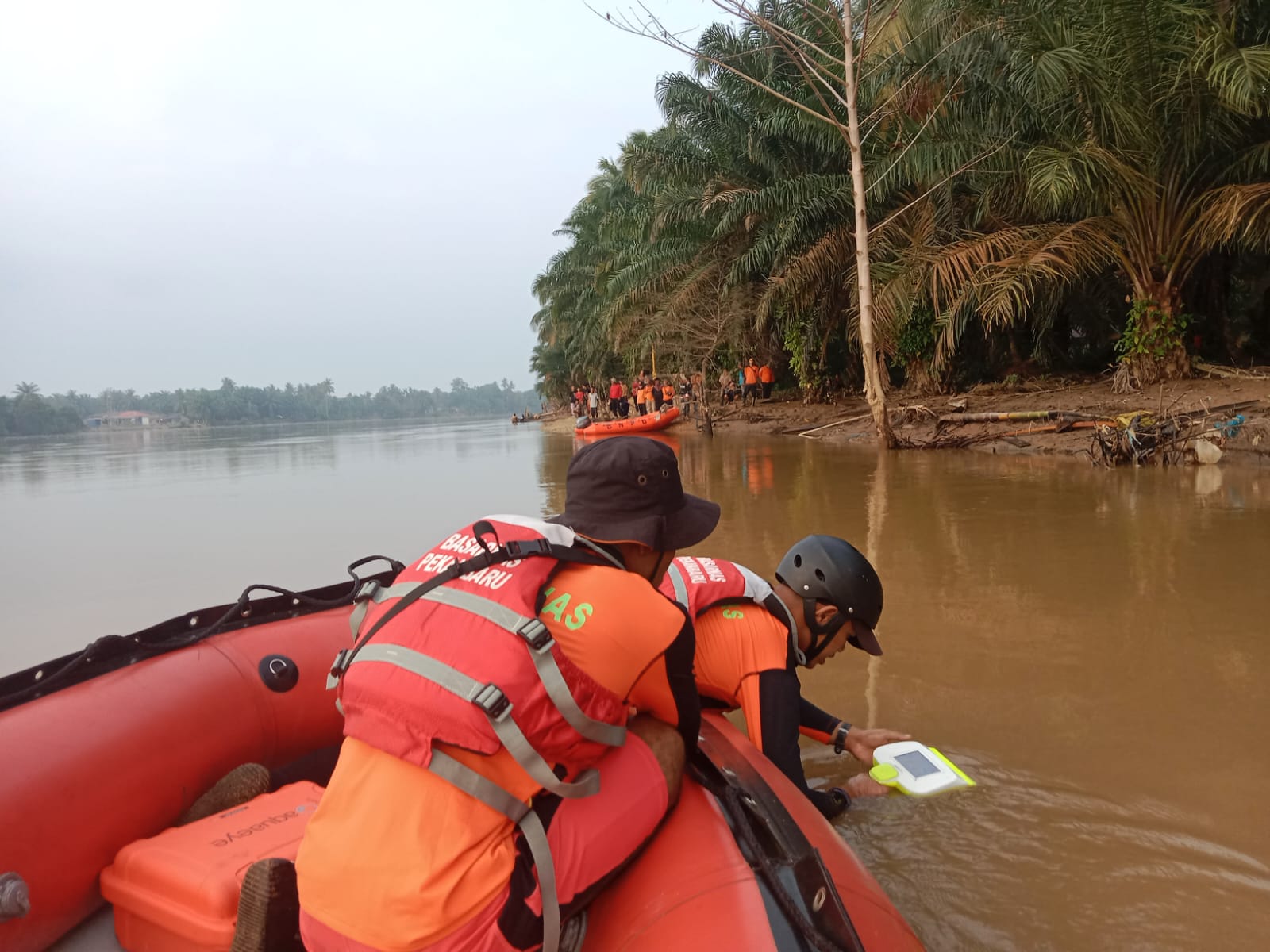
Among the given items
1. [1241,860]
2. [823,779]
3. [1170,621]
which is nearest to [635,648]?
[823,779]

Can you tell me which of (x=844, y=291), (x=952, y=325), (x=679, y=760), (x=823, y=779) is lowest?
(x=823, y=779)

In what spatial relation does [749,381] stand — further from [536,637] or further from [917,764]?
[536,637]

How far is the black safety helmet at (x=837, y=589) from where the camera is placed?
2.54 m

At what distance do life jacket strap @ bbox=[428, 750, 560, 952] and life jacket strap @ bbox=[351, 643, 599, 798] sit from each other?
6 centimetres

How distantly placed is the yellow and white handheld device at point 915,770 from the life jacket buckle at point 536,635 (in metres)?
1.78

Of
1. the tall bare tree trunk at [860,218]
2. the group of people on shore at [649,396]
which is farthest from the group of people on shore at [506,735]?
the group of people on shore at [649,396]

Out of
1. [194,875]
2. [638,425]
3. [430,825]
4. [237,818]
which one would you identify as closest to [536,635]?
[430,825]

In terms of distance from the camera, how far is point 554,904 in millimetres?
1444

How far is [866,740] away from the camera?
2.92m

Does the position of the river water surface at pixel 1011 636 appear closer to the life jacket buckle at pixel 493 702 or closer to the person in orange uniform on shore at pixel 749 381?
the life jacket buckle at pixel 493 702

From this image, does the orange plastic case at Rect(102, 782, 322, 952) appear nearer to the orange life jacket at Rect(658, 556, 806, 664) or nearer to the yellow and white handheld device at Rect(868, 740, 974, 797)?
the orange life jacket at Rect(658, 556, 806, 664)

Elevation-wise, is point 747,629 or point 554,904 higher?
point 747,629

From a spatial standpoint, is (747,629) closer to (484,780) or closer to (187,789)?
(484,780)

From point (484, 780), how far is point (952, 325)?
11.4 metres
